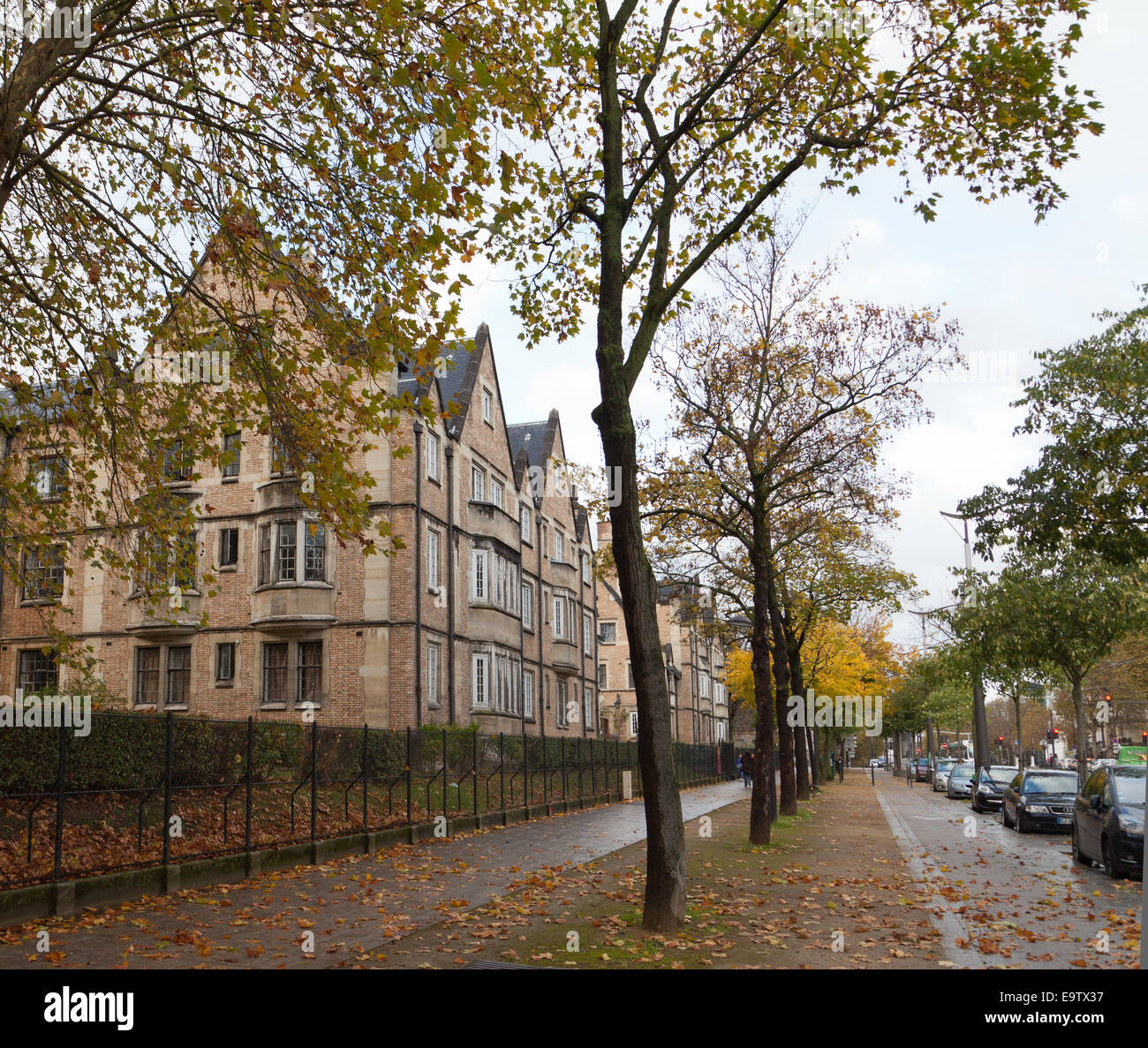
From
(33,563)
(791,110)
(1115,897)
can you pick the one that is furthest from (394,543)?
(33,563)

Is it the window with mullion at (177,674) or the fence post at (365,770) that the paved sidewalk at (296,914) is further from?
the window with mullion at (177,674)

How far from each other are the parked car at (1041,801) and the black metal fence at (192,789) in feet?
43.8

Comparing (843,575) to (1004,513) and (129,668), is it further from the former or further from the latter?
(129,668)

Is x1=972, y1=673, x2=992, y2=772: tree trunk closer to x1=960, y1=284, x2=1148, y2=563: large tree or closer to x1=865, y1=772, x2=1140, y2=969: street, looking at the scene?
x1=865, y1=772, x2=1140, y2=969: street

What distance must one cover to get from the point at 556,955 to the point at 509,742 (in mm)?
17445

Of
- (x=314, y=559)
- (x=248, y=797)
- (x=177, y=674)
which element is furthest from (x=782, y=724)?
(x=177, y=674)

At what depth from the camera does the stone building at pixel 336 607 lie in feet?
97.7

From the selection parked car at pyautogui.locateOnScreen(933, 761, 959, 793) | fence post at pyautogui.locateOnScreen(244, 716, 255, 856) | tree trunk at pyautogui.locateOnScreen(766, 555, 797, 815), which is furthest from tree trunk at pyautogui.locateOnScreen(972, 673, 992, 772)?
fence post at pyautogui.locateOnScreen(244, 716, 255, 856)

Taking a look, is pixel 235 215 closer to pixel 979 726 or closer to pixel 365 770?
pixel 365 770

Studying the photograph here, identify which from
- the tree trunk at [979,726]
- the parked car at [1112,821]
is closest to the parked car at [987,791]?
the tree trunk at [979,726]

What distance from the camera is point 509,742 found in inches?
1021

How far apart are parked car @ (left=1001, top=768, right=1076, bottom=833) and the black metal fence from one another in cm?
1336

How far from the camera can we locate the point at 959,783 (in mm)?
44281

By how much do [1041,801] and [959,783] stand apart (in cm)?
2058
